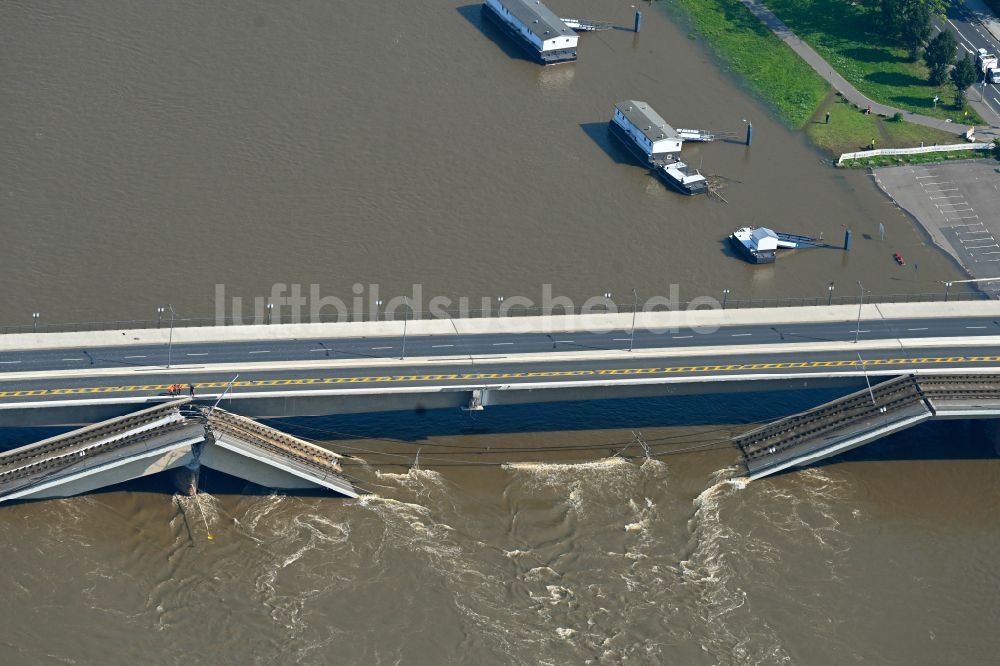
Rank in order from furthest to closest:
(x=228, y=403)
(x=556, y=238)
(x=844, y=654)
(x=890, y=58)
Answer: (x=890, y=58), (x=556, y=238), (x=228, y=403), (x=844, y=654)

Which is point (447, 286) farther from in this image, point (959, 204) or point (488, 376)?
point (959, 204)

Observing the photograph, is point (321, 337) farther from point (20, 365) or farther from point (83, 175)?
point (83, 175)

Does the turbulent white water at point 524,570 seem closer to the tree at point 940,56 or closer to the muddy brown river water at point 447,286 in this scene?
the muddy brown river water at point 447,286

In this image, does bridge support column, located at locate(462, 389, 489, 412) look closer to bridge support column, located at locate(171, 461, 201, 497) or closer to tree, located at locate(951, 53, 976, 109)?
bridge support column, located at locate(171, 461, 201, 497)

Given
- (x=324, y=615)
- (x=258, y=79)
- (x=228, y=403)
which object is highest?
(x=258, y=79)

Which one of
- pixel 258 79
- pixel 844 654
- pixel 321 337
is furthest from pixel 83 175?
pixel 844 654

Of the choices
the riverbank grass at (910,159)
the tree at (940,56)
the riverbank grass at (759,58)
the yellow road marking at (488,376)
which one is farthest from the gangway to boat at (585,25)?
the yellow road marking at (488,376)

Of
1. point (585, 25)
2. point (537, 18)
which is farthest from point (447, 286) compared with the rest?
point (585, 25)
